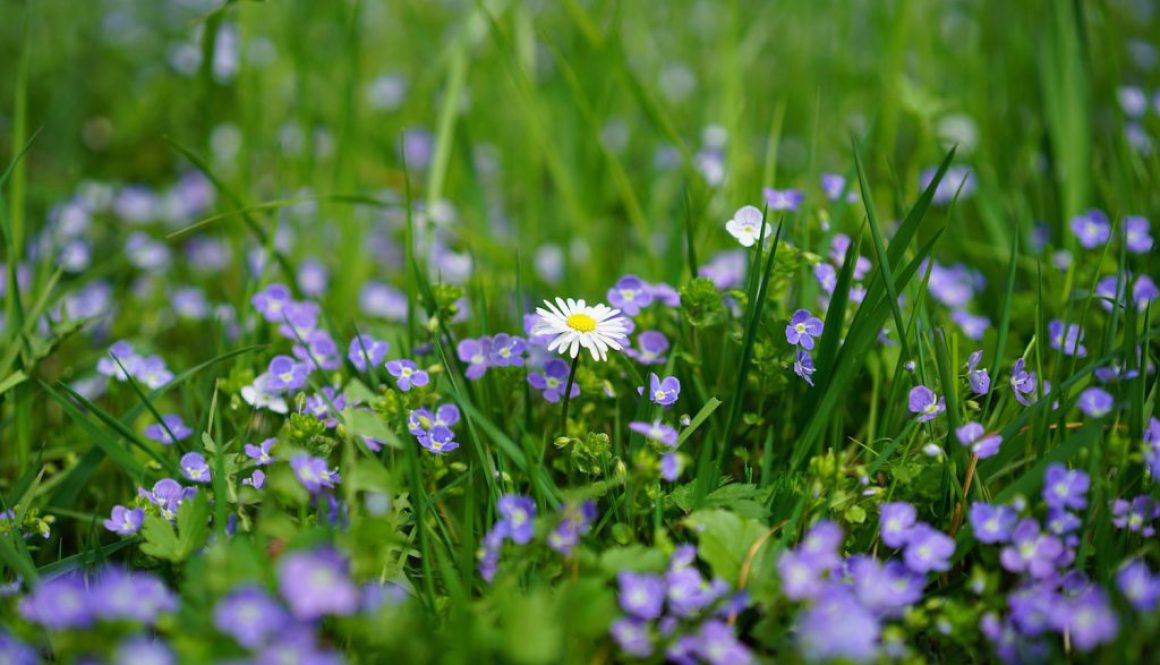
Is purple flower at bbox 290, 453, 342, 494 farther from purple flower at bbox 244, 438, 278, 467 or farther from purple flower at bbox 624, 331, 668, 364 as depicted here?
purple flower at bbox 624, 331, 668, 364

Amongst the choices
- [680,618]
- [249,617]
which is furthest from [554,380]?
[249,617]

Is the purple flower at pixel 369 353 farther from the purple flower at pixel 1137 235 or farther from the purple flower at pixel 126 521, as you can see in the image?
the purple flower at pixel 1137 235

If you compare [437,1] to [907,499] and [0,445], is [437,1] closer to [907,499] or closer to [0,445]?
[0,445]

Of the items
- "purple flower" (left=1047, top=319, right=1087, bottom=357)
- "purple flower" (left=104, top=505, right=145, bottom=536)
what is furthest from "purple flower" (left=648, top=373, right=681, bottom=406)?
"purple flower" (left=104, top=505, right=145, bottom=536)

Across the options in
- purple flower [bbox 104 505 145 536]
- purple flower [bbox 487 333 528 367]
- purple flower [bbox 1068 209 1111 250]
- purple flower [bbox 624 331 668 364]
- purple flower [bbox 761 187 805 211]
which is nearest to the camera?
purple flower [bbox 104 505 145 536]

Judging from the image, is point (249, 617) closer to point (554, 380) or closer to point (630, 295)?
point (554, 380)

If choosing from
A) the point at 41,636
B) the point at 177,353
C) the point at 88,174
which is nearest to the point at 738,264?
the point at 177,353
